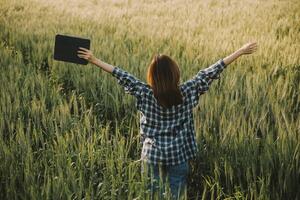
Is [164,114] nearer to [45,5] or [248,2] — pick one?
[248,2]

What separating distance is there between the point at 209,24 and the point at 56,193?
4316 mm

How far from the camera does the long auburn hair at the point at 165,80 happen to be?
1801mm

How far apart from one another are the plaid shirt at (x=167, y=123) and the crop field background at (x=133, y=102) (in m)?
0.14

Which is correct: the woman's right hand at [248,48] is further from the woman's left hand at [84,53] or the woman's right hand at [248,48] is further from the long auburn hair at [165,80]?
the woman's left hand at [84,53]

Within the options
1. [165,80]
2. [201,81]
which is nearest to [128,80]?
[165,80]

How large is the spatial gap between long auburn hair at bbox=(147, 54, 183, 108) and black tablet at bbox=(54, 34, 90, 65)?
331 millimetres

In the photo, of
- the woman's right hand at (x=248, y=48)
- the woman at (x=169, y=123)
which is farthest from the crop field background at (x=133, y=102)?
the woman's right hand at (x=248, y=48)

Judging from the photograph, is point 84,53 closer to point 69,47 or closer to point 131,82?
point 69,47

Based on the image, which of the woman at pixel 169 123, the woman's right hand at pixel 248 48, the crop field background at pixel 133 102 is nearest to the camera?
the crop field background at pixel 133 102

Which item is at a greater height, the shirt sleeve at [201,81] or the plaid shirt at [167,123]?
the shirt sleeve at [201,81]

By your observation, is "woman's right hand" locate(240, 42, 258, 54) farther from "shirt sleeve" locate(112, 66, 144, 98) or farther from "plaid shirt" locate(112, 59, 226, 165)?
"shirt sleeve" locate(112, 66, 144, 98)

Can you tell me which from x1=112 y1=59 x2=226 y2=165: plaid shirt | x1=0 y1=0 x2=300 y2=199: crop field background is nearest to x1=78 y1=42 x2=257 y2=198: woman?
x1=112 y1=59 x2=226 y2=165: plaid shirt

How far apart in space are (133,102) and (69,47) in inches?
35.1

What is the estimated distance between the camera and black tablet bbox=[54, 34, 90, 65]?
186cm
